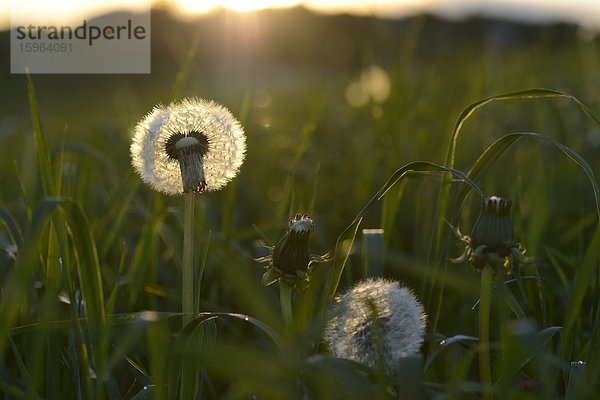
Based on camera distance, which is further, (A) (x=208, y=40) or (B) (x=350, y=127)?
(A) (x=208, y=40)

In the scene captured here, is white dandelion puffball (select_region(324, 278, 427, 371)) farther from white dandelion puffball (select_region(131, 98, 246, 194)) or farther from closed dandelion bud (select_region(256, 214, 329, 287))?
white dandelion puffball (select_region(131, 98, 246, 194))

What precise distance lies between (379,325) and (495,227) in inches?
8.4

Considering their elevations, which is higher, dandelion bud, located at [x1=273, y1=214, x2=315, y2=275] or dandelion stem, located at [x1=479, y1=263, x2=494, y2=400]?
dandelion bud, located at [x1=273, y1=214, x2=315, y2=275]

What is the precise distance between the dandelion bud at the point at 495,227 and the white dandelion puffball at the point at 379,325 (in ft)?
0.44

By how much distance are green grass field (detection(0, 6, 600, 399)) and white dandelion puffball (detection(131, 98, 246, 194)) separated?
0.09 meters

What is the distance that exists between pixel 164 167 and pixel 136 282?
32cm

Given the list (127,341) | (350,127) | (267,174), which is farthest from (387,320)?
(350,127)

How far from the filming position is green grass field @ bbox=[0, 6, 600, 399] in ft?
3.21

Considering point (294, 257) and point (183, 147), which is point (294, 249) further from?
point (183, 147)

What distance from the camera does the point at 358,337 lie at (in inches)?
43.7

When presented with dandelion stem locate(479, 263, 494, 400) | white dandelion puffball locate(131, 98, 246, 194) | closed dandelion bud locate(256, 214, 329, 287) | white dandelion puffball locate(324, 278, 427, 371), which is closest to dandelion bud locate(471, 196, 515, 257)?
dandelion stem locate(479, 263, 494, 400)

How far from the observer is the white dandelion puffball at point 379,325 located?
1.09m

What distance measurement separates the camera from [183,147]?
1.21 metres

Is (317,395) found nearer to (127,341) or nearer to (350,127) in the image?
(127,341)
